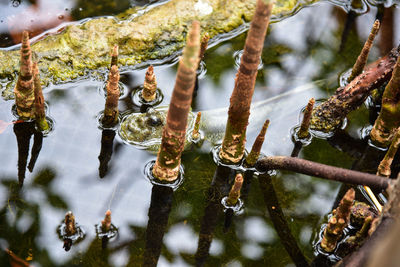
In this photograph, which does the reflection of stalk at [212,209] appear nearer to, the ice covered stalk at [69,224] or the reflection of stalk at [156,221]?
the reflection of stalk at [156,221]

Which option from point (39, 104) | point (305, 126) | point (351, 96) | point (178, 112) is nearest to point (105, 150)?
point (39, 104)

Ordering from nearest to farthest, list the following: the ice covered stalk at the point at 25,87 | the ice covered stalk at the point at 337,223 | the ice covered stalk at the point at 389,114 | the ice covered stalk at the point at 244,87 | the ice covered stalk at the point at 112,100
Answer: the ice covered stalk at the point at 244,87 < the ice covered stalk at the point at 337,223 < the ice covered stalk at the point at 25,87 < the ice covered stalk at the point at 112,100 < the ice covered stalk at the point at 389,114

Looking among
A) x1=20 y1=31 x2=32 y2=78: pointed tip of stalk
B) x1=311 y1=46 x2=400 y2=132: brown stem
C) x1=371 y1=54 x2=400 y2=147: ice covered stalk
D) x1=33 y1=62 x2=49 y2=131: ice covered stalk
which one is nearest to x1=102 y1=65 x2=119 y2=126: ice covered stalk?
x1=33 y1=62 x2=49 y2=131: ice covered stalk

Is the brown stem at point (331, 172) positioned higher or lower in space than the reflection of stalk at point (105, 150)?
higher

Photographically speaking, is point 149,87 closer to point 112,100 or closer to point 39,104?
point 112,100

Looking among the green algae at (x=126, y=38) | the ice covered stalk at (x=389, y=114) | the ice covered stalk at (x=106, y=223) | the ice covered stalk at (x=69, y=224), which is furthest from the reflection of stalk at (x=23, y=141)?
the ice covered stalk at (x=389, y=114)

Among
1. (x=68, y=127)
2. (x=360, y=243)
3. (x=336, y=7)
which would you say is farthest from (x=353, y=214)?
(x=336, y=7)
